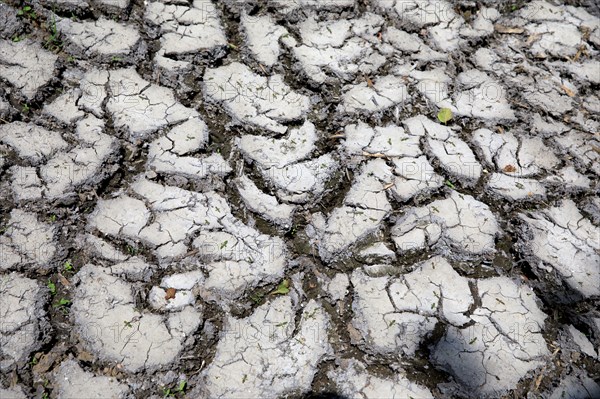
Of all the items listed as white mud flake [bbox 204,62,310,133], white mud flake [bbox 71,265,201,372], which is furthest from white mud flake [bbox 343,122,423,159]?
white mud flake [bbox 71,265,201,372]

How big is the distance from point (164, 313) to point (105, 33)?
1.42 meters

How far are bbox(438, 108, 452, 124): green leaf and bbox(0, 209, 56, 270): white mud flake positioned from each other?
1.65 meters

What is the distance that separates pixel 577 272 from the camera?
6.98 ft

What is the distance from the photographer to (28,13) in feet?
8.61

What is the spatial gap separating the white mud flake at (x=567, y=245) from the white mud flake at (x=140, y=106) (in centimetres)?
147

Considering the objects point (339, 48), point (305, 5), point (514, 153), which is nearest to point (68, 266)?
point (339, 48)

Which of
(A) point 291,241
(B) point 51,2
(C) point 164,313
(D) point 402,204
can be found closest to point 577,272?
(D) point 402,204

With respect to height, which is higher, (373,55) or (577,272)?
(373,55)

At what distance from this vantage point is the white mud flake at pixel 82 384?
1.72m

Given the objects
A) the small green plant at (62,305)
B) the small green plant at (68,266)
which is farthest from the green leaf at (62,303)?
the small green plant at (68,266)

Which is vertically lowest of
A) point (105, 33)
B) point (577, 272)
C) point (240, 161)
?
point (577, 272)

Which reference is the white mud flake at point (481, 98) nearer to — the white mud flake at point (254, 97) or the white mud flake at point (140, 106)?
the white mud flake at point (254, 97)

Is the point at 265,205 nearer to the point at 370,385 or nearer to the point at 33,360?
the point at 370,385

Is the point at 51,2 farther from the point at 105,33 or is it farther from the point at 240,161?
the point at 240,161
